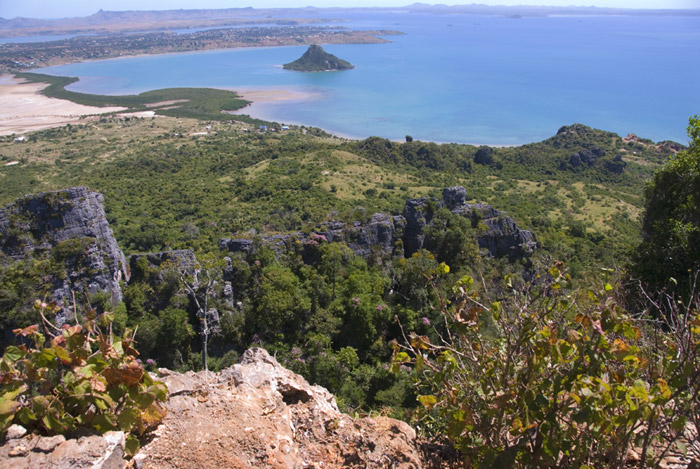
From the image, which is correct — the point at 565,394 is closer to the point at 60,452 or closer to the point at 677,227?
the point at 60,452

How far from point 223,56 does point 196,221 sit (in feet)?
519

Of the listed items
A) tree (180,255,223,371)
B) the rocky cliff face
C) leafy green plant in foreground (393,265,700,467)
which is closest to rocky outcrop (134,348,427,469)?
leafy green plant in foreground (393,265,700,467)

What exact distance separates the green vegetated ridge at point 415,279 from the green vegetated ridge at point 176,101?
795 inches

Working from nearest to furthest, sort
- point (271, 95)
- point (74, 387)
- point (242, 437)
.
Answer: point (74, 387) < point (242, 437) < point (271, 95)

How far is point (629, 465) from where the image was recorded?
4082 mm

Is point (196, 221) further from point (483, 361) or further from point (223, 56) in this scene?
point (223, 56)

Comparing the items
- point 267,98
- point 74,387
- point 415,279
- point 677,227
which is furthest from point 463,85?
point 74,387

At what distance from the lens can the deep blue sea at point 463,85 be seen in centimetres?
7062

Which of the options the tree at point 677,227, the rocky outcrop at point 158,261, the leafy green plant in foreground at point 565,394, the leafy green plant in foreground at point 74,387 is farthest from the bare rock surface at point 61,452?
the rocky outcrop at point 158,261

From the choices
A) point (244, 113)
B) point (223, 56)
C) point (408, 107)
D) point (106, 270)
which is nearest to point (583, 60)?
point (408, 107)

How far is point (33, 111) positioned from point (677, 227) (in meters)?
102

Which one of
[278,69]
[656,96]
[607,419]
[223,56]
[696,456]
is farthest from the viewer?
[223,56]

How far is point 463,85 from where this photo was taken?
103 meters

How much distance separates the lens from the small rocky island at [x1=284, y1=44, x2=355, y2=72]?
13088 centimetres
